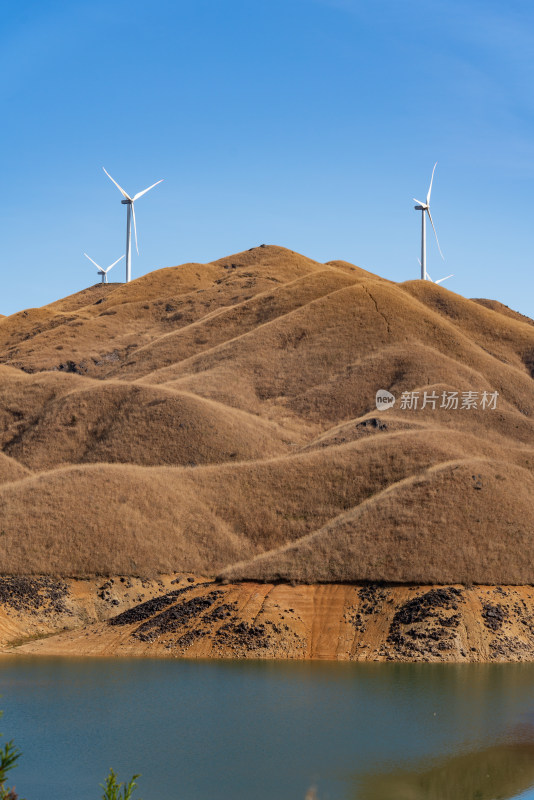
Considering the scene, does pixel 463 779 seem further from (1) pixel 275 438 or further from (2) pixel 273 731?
(1) pixel 275 438

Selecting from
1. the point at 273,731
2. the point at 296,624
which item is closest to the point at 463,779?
the point at 273,731

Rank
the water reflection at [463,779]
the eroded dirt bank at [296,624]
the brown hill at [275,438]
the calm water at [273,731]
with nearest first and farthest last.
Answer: the water reflection at [463,779] → the calm water at [273,731] → the eroded dirt bank at [296,624] → the brown hill at [275,438]

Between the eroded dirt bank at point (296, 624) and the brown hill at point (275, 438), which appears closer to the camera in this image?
the eroded dirt bank at point (296, 624)

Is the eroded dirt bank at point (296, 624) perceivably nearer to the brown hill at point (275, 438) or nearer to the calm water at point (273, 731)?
the brown hill at point (275, 438)

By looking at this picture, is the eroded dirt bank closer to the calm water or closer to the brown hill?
the brown hill

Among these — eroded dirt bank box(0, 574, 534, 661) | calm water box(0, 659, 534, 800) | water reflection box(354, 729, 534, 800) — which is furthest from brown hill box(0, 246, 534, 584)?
water reflection box(354, 729, 534, 800)

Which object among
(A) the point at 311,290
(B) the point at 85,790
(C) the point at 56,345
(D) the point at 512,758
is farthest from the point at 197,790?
(C) the point at 56,345

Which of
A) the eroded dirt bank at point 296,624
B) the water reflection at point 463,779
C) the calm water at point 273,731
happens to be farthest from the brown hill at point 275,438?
the water reflection at point 463,779
